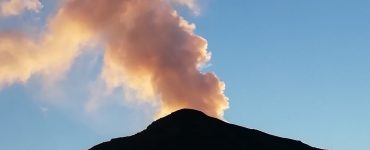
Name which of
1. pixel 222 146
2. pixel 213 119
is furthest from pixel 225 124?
pixel 222 146

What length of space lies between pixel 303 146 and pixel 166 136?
19.1 m

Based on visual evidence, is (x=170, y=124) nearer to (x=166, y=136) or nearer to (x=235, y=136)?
(x=166, y=136)

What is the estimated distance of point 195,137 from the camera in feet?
229

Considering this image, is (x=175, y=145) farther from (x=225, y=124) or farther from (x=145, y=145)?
(x=225, y=124)

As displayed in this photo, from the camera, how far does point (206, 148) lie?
220 ft

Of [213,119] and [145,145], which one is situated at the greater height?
[213,119]

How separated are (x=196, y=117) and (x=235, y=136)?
19.3 ft

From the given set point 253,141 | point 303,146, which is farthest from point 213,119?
point 303,146

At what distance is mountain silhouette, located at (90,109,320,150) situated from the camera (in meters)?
68.4

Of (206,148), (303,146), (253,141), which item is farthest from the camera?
(303,146)

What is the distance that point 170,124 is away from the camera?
73.6m

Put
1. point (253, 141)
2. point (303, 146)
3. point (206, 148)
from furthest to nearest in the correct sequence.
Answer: point (303, 146) < point (253, 141) < point (206, 148)

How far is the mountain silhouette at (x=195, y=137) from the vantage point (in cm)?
6838

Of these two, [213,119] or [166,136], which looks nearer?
[166,136]
